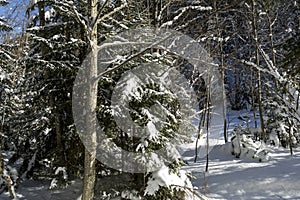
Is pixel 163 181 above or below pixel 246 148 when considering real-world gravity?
below

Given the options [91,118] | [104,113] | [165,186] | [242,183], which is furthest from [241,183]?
[91,118]

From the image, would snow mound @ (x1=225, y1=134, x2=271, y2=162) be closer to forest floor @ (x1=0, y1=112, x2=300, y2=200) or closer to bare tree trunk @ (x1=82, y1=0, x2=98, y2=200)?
forest floor @ (x1=0, y1=112, x2=300, y2=200)

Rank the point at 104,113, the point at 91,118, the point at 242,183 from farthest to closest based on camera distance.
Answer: the point at 242,183, the point at 104,113, the point at 91,118

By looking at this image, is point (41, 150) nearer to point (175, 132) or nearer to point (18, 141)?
point (18, 141)

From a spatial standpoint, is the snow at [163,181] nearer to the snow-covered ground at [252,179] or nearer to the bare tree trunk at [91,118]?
the snow-covered ground at [252,179]

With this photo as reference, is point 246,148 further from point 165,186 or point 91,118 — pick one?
point 91,118

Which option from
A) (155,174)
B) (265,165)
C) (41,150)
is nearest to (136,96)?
(155,174)

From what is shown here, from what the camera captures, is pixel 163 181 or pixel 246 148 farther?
pixel 246 148

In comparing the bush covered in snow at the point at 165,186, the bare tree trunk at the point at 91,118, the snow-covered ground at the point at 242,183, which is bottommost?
the snow-covered ground at the point at 242,183

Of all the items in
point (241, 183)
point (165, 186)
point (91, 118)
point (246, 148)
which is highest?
point (91, 118)

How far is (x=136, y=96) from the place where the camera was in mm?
5359

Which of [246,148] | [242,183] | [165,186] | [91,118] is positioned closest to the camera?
[91,118]

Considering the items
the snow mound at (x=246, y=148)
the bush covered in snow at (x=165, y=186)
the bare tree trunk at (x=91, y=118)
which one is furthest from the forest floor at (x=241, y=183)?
the bare tree trunk at (x=91, y=118)

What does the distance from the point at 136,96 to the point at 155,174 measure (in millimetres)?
1515
